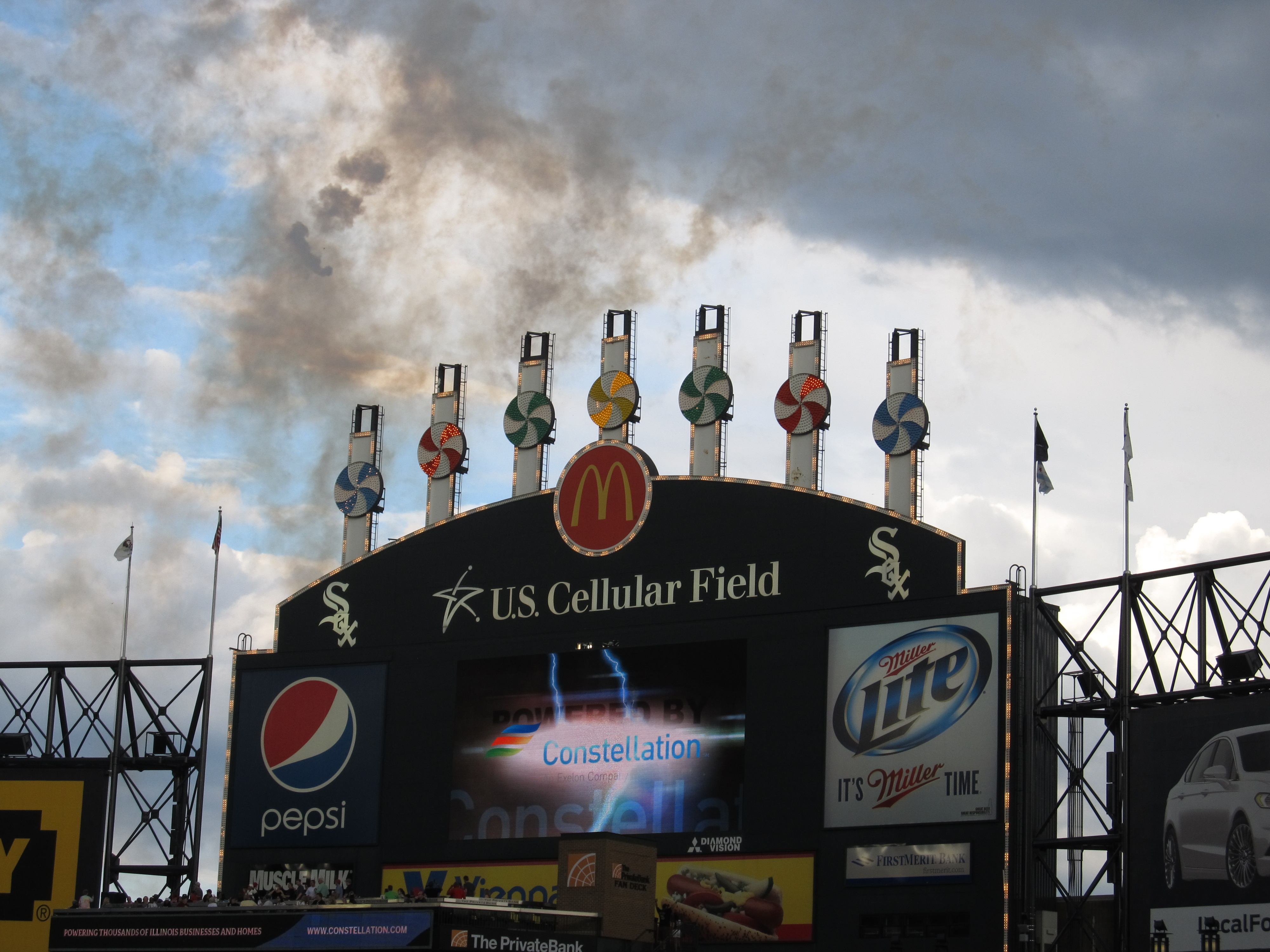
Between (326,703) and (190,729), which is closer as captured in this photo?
(326,703)

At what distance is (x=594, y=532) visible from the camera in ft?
168

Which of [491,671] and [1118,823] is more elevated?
[491,671]

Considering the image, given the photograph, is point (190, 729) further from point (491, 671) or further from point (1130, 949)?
point (1130, 949)

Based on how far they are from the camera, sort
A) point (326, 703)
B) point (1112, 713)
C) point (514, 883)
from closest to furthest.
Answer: point (1112, 713) → point (514, 883) → point (326, 703)

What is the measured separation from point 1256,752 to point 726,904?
43.1 ft

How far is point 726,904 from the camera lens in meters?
45.8

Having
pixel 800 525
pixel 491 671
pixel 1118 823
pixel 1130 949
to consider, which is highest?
pixel 800 525

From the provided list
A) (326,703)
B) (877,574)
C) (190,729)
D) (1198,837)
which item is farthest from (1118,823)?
(190,729)

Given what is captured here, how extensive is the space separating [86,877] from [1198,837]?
3352 cm

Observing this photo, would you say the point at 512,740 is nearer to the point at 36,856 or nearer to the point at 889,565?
the point at 889,565

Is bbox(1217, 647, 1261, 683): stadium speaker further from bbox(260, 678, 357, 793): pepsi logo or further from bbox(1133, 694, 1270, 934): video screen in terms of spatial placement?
bbox(260, 678, 357, 793): pepsi logo

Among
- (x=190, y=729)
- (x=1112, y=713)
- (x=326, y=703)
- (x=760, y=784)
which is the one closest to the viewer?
(x=1112, y=713)

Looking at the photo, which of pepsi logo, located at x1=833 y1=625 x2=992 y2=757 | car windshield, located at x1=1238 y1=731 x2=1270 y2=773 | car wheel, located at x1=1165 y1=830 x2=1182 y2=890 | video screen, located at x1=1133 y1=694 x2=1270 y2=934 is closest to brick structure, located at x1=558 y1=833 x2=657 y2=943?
pepsi logo, located at x1=833 y1=625 x2=992 y2=757

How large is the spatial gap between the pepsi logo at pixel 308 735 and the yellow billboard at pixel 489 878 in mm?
3752
